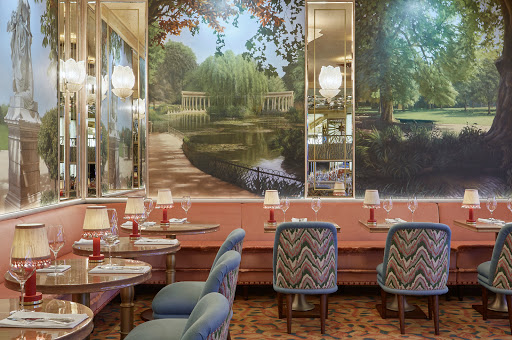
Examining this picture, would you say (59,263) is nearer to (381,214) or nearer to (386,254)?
(386,254)

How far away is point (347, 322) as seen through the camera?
4.94 m

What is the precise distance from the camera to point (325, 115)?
6617mm

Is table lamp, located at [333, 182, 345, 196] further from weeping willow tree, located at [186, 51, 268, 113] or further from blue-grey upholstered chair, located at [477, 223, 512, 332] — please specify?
blue-grey upholstered chair, located at [477, 223, 512, 332]

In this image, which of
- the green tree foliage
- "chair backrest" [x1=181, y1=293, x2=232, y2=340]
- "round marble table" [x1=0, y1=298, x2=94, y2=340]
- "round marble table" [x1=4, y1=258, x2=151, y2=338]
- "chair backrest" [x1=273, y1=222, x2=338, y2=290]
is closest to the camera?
"chair backrest" [x1=181, y1=293, x2=232, y2=340]

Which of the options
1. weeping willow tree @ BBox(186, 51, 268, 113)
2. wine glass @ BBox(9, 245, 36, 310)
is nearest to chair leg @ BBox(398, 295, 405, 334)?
weeping willow tree @ BBox(186, 51, 268, 113)

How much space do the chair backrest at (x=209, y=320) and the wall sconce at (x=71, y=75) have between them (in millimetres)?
4656

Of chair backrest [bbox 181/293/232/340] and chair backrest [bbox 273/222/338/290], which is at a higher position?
chair backrest [bbox 181/293/232/340]

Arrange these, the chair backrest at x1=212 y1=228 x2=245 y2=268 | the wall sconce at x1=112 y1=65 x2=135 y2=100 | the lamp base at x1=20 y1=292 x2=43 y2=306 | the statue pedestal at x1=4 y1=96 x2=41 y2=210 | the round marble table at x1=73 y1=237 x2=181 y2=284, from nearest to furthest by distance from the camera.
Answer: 1. the lamp base at x1=20 y1=292 x2=43 y2=306
2. the chair backrest at x1=212 y1=228 x2=245 y2=268
3. the round marble table at x1=73 y1=237 x2=181 y2=284
4. the statue pedestal at x1=4 y1=96 x2=41 y2=210
5. the wall sconce at x1=112 y1=65 x2=135 y2=100

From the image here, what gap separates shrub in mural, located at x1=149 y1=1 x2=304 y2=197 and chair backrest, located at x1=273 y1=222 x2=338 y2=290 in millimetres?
2079

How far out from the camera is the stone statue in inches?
186

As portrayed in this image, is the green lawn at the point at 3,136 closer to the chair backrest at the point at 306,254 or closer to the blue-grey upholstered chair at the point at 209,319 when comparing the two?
the chair backrest at the point at 306,254

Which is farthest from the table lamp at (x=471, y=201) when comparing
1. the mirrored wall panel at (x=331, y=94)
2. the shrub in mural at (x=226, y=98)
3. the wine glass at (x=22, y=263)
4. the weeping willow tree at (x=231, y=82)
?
the wine glass at (x=22, y=263)

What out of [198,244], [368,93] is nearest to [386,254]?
[198,244]

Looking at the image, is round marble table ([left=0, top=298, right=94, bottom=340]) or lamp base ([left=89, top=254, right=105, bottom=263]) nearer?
round marble table ([left=0, top=298, right=94, bottom=340])
